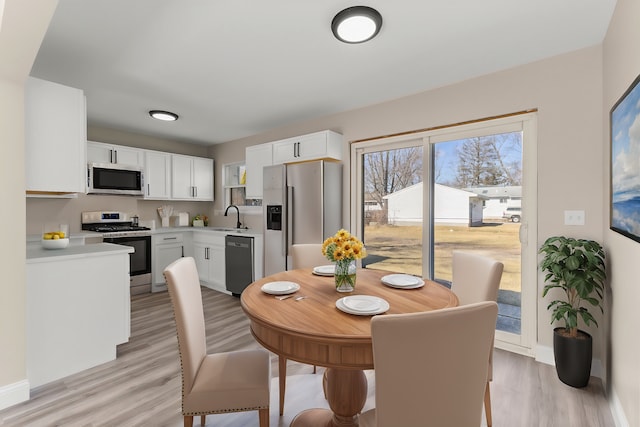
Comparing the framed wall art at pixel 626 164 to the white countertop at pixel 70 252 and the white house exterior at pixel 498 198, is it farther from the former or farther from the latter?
the white countertop at pixel 70 252

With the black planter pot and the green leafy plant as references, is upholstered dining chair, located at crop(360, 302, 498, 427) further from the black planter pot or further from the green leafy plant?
the black planter pot

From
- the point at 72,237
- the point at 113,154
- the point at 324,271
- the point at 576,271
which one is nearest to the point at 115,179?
the point at 113,154

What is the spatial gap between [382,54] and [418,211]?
5.29 feet

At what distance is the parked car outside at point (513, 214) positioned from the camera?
264 cm

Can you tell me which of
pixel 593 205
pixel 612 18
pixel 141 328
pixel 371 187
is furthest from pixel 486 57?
pixel 141 328

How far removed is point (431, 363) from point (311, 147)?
312 cm

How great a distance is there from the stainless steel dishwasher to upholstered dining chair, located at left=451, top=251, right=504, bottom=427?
276 centimetres

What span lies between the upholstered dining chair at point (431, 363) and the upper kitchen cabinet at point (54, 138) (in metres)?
2.70

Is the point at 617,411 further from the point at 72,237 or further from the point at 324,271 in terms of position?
the point at 72,237

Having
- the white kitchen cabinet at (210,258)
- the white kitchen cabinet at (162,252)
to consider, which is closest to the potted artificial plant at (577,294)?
the white kitchen cabinet at (210,258)

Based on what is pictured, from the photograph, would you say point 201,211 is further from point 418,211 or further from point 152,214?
point 418,211

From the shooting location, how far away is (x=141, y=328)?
3.12m

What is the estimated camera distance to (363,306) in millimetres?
1379

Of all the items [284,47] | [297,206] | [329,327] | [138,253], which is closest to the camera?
[329,327]
